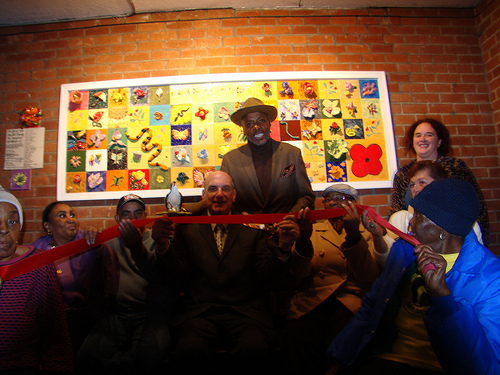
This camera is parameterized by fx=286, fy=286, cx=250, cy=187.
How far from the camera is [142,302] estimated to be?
2168 millimetres

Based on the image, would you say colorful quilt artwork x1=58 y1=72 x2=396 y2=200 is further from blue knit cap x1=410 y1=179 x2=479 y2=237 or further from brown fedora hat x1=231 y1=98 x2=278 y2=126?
blue knit cap x1=410 y1=179 x2=479 y2=237

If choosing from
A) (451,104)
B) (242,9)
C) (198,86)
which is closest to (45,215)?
(198,86)

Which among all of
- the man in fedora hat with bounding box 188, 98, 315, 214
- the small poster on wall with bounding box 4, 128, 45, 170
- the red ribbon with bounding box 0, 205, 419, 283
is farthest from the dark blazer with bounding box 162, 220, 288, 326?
the small poster on wall with bounding box 4, 128, 45, 170

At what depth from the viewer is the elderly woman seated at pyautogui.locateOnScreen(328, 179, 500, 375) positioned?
1.19m

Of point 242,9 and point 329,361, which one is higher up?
point 242,9

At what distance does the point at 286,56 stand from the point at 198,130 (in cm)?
137

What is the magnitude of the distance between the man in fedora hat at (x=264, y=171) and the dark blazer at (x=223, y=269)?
1.66ft

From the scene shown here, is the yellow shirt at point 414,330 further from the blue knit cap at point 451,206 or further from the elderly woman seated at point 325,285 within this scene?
the elderly woman seated at point 325,285

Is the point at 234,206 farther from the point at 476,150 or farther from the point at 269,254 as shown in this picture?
the point at 476,150

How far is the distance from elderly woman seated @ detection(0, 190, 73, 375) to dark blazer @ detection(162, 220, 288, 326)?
27.5 inches

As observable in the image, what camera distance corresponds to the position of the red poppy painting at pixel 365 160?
3.22 meters

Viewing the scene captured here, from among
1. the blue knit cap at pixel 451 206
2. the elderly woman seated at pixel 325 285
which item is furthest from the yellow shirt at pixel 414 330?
the elderly woman seated at pixel 325 285

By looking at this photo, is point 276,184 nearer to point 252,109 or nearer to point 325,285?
point 252,109

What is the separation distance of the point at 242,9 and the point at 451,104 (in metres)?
2.77
